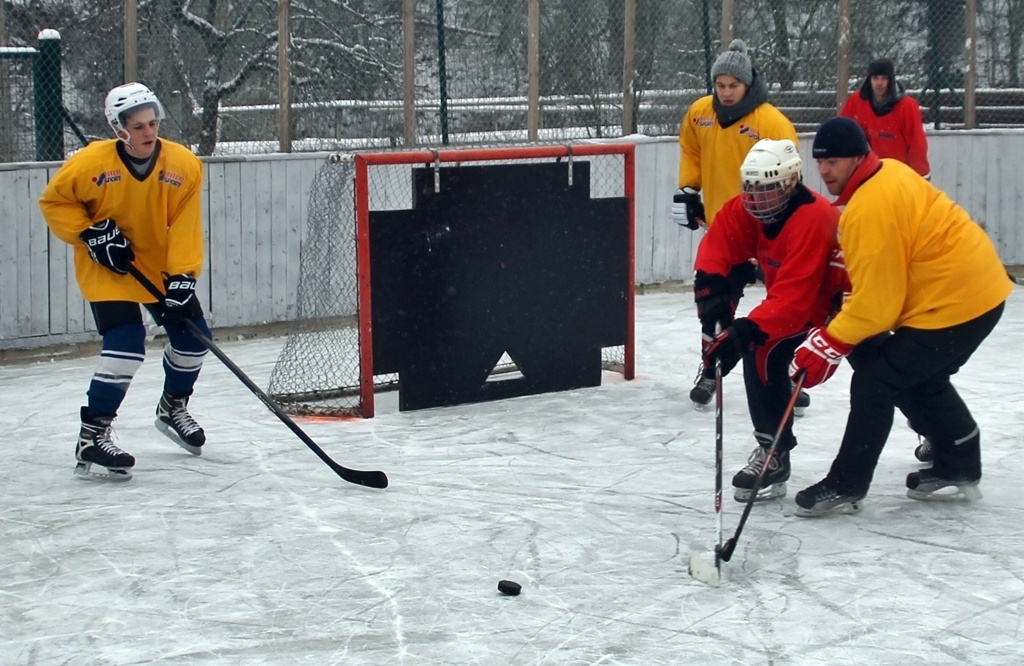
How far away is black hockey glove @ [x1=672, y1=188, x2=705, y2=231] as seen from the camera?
18.9 ft

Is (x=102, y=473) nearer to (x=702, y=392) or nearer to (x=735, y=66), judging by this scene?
(x=702, y=392)

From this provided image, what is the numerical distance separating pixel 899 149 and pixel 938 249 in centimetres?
→ 401

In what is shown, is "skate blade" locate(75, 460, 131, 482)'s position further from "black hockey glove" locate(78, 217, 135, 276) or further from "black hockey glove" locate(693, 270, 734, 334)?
"black hockey glove" locate(693, 270, 734, 334)

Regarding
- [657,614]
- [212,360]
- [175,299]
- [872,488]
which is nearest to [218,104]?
[212,360]

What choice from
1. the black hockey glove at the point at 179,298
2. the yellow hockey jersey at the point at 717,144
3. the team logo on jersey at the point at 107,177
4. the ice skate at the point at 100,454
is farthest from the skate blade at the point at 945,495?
the team logo on jersey at the point at 107,177

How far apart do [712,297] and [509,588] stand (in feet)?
4.59

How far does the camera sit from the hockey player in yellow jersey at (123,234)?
446 cm

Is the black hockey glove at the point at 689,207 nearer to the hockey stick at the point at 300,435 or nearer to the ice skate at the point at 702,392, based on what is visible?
the ice skate at the point at 702,392

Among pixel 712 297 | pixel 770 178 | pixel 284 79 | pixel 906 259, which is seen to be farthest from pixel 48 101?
pixel 906 259

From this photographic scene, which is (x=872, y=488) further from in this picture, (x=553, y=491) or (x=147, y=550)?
(x=147, y=550)

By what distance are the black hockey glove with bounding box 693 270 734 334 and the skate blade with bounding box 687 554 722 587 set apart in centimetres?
105

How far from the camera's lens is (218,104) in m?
7.43

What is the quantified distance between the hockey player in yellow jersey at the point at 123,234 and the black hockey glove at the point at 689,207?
2133 mm

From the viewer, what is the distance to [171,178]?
4605mm
